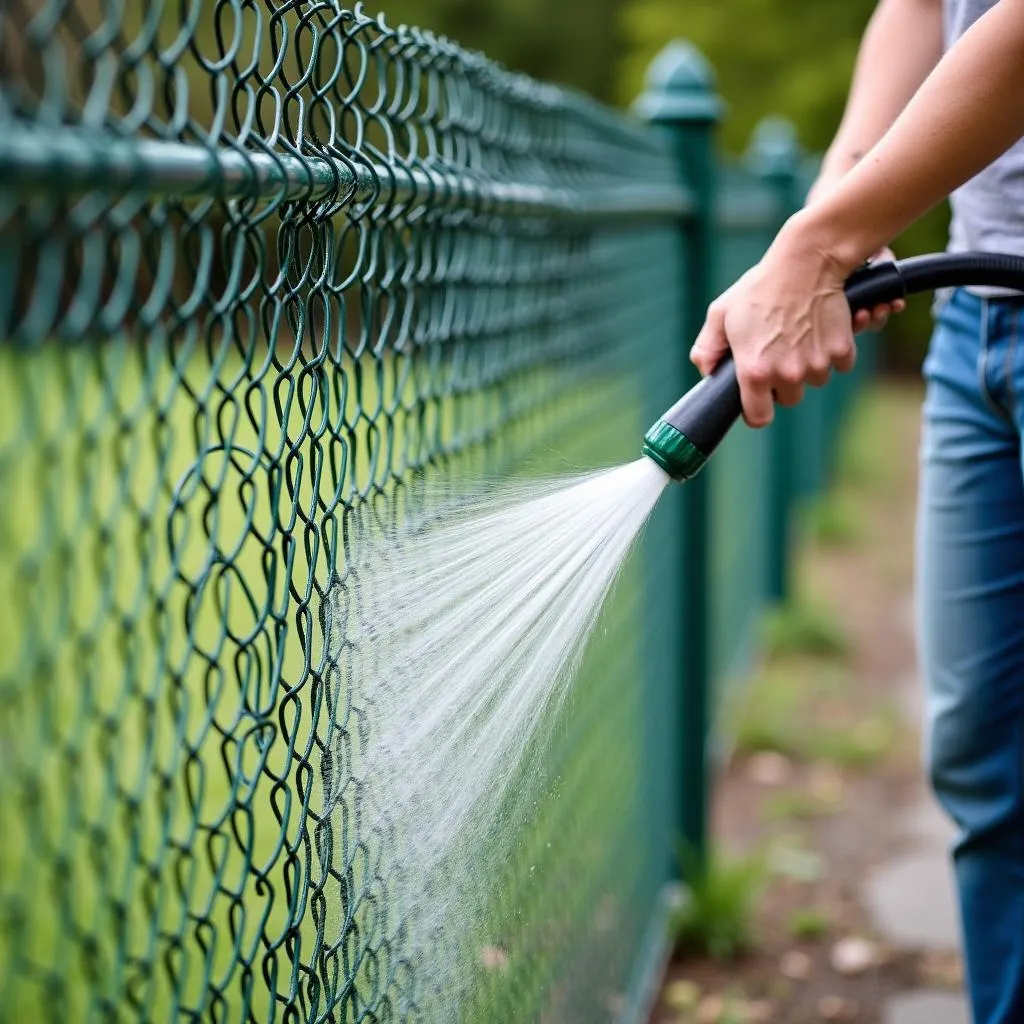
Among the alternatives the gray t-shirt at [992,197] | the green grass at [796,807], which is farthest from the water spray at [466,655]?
the green grass at [796,807]

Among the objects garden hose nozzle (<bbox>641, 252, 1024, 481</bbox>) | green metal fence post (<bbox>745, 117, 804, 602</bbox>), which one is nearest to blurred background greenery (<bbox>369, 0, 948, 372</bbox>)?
green metal fence post (<bbox>745, 117, 804, 602</bbox>)

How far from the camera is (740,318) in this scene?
1713 mm

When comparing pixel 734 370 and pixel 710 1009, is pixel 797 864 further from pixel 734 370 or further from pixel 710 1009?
pixel 734 370

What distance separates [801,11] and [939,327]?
1908cm

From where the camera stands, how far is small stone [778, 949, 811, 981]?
3418mm

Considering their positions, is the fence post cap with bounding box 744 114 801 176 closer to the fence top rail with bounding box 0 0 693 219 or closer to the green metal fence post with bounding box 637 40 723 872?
the green metal fence post with bounding box 637 40 723 872

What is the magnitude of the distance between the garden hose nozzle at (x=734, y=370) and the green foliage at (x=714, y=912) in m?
1.93

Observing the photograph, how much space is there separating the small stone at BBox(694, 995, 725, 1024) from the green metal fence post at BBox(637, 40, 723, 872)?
Answer: 1.45 feet

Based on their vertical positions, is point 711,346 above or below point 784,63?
below

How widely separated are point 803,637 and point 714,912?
2.97 m

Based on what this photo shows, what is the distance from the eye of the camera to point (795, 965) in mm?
3465

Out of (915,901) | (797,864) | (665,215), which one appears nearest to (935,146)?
(665,215)

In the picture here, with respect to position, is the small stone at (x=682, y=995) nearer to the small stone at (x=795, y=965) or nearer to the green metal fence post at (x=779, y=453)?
the small stone at (x=795, y=965)

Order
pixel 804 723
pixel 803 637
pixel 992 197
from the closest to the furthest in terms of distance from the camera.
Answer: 1. pixel 992 197
2. pixel 804 723
3. pixel 803 637
